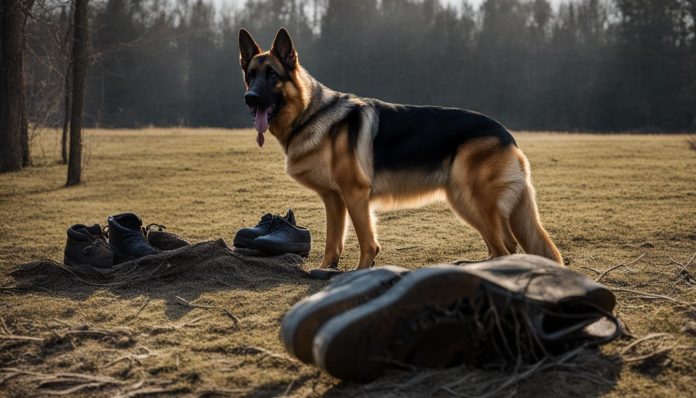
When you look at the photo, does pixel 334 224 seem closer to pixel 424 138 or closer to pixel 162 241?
pixel 424 138

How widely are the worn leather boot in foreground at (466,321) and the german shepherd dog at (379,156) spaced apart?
2188 millimetres

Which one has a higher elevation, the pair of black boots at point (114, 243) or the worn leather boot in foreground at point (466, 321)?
the worn leather boot in foreground at point (466, 321)

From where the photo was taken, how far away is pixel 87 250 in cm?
523

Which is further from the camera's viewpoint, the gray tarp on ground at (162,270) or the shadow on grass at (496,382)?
the gray tarp on ground at (162,270)

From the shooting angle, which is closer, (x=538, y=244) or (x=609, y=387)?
(x=609, y=387)

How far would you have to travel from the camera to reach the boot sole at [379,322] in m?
2.50

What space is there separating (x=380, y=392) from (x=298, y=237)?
11.0ft

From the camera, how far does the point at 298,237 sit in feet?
19.4

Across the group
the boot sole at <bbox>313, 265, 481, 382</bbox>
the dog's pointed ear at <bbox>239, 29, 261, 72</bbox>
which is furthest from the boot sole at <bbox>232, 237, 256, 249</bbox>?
the boot sole at <bbox>313, 265, 481, 382</bbox>

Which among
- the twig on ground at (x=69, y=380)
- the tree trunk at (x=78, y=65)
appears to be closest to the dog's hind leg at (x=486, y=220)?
the twig on ground at (x=69, y=380)

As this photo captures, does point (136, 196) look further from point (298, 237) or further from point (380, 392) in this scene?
point (380, 392)

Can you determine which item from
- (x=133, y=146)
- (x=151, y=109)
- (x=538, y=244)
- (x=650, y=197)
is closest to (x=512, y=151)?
(x=538, y=244)

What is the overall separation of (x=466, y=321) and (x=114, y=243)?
12.7ft

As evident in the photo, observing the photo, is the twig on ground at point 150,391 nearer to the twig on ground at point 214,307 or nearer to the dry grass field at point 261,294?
the dry grass field at point 261,294
